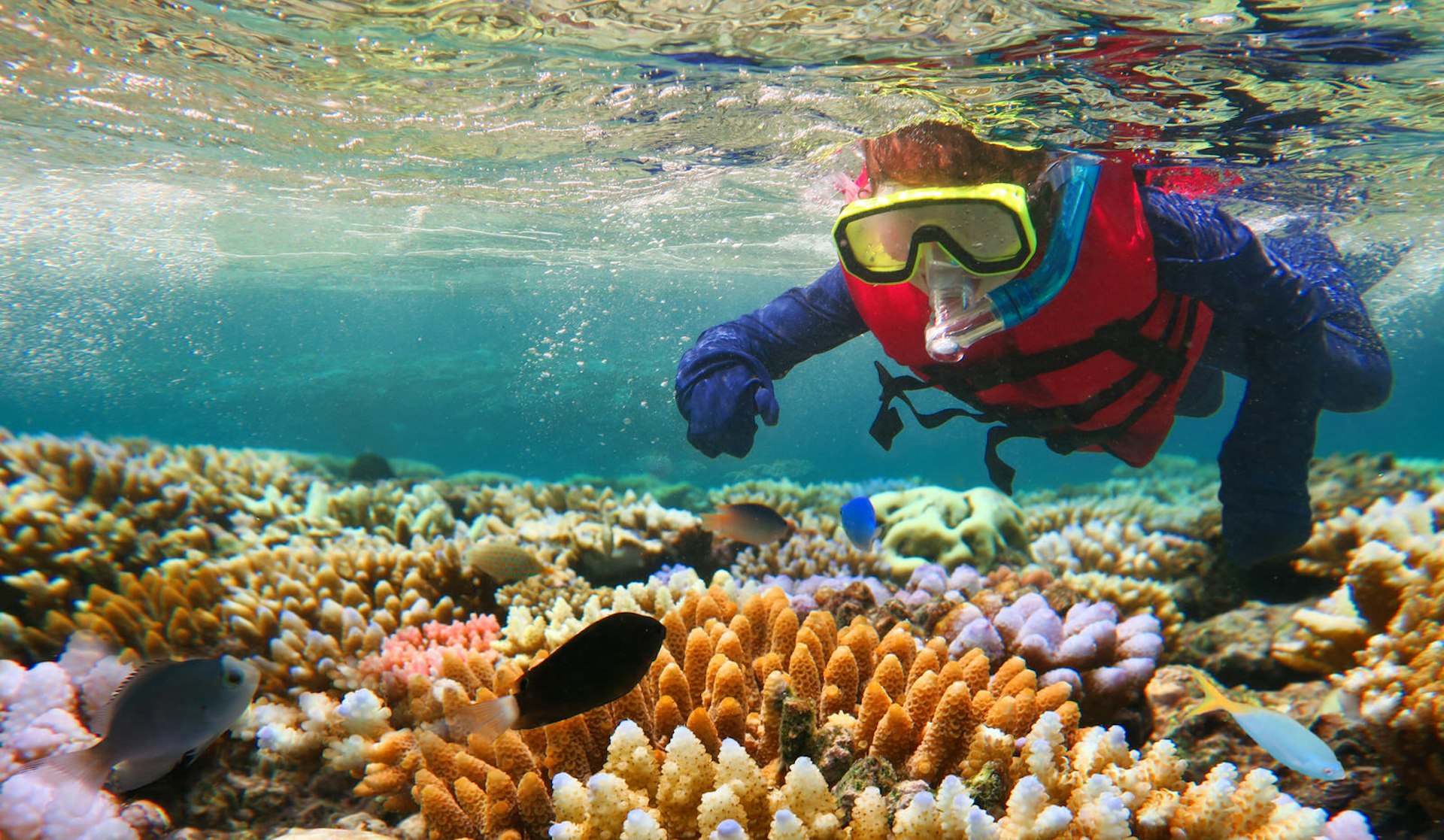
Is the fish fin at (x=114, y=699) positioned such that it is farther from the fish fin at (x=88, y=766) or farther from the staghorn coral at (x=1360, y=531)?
the staghorn coral at (x=1360, y=531)

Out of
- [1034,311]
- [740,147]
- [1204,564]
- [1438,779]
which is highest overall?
[740,147]

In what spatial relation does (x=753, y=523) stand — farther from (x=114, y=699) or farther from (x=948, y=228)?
(x=114, y=699)

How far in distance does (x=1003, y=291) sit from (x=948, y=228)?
468mm

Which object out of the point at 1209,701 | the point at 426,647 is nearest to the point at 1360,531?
the point at 1209,701

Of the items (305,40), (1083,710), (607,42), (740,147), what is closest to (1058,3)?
(607,42)

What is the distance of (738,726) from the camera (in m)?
2.42

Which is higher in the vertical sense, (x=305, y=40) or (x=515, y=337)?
(x=305, y=40)

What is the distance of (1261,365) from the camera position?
12.9ft

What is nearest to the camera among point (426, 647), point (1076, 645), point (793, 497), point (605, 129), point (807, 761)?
point (807, 761)

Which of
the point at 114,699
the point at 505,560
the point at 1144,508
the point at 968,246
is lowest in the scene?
the point at 1144,508

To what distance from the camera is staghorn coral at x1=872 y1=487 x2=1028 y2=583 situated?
18.1 ft

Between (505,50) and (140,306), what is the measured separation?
54650mm

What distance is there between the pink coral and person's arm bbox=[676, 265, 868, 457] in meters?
1.54

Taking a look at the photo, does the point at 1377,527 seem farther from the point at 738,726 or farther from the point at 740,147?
the point at 740,147
